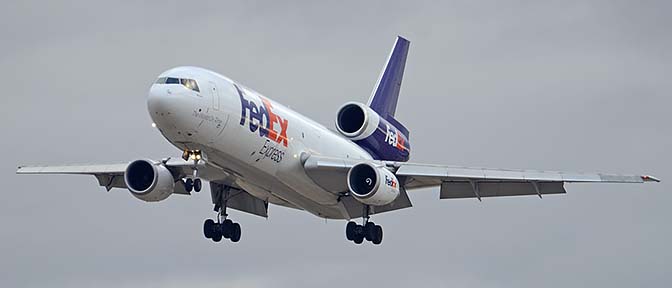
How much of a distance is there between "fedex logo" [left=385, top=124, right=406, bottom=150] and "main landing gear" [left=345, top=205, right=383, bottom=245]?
2.76 meters

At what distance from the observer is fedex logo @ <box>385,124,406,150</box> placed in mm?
52875

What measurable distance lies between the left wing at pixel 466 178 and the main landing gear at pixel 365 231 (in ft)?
5.59

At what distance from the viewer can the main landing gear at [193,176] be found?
44.9 metres

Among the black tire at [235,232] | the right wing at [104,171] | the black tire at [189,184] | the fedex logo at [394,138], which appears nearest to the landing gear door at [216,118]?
the black tire at [189,184]

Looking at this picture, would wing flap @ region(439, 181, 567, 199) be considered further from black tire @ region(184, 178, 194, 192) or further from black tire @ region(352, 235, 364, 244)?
black tire @ region(184, 178, 194, 192)

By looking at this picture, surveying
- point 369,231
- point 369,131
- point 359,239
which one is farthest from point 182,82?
point 359,239

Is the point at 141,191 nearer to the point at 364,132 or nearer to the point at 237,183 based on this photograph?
the point at 237,183

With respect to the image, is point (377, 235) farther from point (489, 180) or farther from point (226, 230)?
point (226, 230)

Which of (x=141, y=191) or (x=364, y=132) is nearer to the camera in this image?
(x=141, y=191)

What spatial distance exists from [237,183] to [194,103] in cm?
538

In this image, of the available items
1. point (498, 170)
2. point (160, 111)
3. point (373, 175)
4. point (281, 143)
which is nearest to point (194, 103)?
point (160, 111)

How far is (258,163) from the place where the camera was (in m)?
46.1

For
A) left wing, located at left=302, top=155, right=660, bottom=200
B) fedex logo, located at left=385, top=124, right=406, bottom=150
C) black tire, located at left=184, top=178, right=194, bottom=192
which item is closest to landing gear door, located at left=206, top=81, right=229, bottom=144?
black tire, located at left=184, top=178, right=194, bottom=192

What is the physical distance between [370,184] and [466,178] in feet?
10.4
